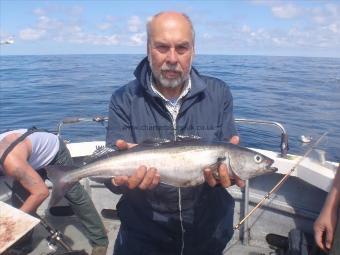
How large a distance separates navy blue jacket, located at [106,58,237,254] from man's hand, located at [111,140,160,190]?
0.65 ft

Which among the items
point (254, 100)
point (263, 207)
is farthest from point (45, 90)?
point (263, 207)

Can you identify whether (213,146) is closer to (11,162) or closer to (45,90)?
(11,162)

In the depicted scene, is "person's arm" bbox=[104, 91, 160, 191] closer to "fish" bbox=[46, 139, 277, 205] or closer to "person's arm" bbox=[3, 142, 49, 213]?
"fish" bbox=[46, 139, 277, 205]

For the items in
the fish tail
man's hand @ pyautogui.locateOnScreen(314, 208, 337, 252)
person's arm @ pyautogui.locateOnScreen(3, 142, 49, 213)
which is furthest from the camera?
person's arm @ pyautogui.locateOnScreen(3, 142, 49, 213)

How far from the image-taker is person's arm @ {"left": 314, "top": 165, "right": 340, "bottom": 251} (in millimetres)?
3207

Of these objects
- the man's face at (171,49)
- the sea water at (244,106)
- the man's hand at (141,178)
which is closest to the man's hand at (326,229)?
the man's hand at (141,178)

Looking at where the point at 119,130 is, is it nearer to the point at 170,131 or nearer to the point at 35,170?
the point at 170,131

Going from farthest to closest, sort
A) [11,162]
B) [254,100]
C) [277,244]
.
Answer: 1. [254,100]
2. [277,244]
3. [11,162]

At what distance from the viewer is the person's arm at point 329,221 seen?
3.21 metres

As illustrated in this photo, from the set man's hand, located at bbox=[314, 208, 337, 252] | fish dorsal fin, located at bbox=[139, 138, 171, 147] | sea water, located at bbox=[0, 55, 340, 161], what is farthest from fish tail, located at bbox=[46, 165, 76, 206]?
sea water, located at bbox=[0, 55, 340, 161]

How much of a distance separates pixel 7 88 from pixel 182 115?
83.5ft

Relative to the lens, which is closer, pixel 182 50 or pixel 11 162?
pixel 182 50

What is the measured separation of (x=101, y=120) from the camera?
6312 mm

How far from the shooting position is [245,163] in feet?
11.4
